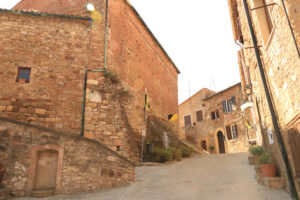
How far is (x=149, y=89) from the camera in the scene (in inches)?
620

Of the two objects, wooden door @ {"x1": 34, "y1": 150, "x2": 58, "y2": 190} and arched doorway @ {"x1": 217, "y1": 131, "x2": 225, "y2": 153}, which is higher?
arched doorway @ {"x1": 217, "y1": 131, "x2": 225, "y2": 153}

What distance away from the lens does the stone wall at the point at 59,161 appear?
21.0 ft

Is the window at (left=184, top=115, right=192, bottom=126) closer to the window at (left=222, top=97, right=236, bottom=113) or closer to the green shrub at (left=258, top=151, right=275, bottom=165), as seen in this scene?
the window at (left=222, top=97, right=236, bottom=113)

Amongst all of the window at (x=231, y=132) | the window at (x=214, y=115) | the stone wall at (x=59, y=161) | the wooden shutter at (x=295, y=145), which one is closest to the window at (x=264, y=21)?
the wooden shutter at (x=295, y=145)

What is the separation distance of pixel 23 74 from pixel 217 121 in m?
19.4

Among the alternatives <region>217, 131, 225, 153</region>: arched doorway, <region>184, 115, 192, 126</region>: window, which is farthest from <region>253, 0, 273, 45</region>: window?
<region>184, 115, 192, 126</region>: window

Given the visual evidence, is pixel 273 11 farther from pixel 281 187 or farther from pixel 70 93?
pixel 70 93

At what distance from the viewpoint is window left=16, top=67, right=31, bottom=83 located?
29.8 feet

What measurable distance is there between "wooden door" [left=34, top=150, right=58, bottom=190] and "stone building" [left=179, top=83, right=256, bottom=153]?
15.8 meters

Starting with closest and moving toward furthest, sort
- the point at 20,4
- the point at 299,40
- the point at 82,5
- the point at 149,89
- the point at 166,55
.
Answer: the point at 299,40, the point at 82,5, the point at 20,4, the point at 149,89, the point at 166,55

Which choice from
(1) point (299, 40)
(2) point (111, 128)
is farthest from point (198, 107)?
(1) point (299, 40)

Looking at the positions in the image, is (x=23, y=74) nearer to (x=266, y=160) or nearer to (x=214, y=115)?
(x=266, y=160)

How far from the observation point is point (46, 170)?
6.80 meters

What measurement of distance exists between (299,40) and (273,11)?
4.69 feet
